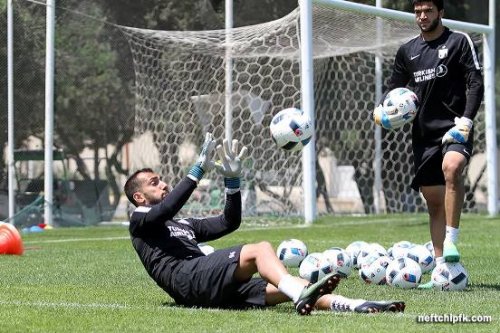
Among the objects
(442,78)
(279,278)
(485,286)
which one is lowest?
(485,286)

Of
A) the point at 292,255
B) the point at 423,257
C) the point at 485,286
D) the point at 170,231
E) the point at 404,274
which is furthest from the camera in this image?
the point at 292,255

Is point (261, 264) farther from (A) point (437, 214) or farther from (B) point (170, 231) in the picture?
(A) point (437, 214)

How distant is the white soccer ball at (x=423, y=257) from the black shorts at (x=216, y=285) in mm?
2487

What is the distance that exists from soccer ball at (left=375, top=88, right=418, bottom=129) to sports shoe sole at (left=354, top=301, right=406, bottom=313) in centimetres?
249

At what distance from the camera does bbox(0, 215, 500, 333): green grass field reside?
6098 mm

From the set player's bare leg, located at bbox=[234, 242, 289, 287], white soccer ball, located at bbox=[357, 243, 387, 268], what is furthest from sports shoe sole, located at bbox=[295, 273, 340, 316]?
white soccer ball, located at bbox=[357, 243, 387, 268]

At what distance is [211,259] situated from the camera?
693 cm

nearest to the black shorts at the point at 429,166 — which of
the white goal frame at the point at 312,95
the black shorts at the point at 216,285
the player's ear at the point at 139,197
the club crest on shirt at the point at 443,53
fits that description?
the club crest on shirt at the point at 443,53

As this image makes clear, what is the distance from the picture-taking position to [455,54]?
8781 mm

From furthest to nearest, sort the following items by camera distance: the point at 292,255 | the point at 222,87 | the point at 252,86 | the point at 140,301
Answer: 1. the point at 222,87
2. the point at 252,86
3. the point at 292,255
4. the point at 140,301

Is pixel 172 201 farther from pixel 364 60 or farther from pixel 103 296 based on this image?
pixel 364 60

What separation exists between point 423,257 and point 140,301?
2767 mm

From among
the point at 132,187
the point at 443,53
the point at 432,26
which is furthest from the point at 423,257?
the point at 132,187

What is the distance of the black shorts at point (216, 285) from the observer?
684 cm
